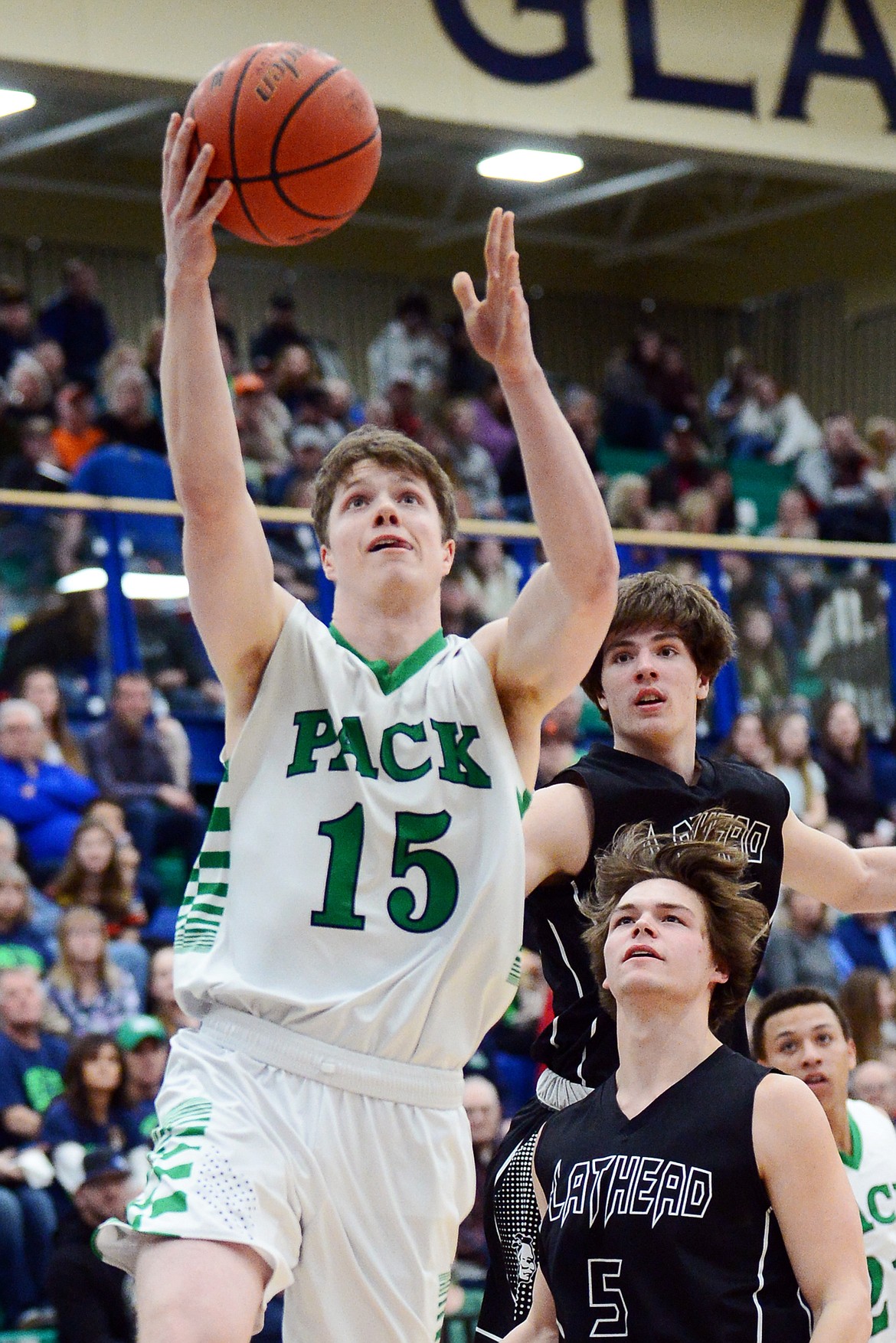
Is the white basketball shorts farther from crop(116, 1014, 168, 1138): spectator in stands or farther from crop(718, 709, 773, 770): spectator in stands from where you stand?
crop(718, 709, 773, 770): spectator in stands

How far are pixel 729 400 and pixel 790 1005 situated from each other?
14907 mm

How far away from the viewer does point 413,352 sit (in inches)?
676

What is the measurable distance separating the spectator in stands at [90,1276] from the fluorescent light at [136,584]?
3064 mm

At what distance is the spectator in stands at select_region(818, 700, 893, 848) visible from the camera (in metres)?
11.8

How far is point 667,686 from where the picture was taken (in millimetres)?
4410

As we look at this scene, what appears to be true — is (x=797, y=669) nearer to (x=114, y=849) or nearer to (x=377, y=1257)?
(x=114, y=849)

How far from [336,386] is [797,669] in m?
4.66

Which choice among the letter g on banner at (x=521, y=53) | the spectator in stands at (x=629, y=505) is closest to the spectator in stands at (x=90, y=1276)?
the spectator in stands at (x=629, y=505)

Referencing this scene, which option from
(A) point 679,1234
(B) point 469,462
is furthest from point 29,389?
(A) point 679,1234

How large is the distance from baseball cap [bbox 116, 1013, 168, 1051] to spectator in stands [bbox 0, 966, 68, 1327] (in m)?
0.28

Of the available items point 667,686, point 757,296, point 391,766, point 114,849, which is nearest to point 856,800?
point 114,849

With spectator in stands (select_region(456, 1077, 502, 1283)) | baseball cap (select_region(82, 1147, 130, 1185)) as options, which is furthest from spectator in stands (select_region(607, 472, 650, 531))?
baseball cap (select_region(82, 1147, 130, 1185))

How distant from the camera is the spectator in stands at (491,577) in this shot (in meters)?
10.7

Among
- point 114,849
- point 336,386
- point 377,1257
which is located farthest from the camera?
point 336,386
